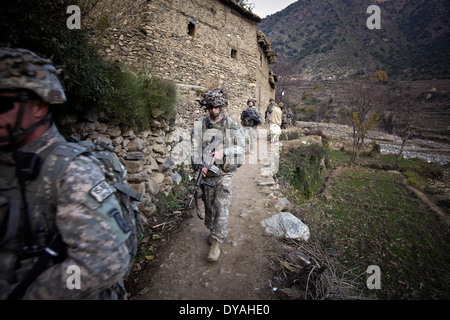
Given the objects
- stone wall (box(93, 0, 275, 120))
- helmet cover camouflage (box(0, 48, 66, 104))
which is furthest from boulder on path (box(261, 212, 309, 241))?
stone wall (box(93, 0, 275, 120))

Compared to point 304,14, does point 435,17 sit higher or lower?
lower

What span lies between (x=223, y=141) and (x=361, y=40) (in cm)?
9669

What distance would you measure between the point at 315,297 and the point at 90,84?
3.77 metres

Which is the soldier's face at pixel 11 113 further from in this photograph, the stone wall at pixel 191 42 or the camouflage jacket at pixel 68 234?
the stone wall at pixel 191 42

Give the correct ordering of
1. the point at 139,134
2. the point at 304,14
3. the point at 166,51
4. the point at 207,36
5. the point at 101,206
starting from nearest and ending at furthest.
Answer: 1. the point at 101,206
2. the point at 139,134
3. the point at 166,51
4. the point at 207,36
5. the point at 304,14

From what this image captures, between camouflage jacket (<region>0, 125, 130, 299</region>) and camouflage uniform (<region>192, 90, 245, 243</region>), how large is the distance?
6.43 feet

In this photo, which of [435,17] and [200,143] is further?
[435,17]

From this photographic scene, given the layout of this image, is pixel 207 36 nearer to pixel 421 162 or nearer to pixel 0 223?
pixel 0 223

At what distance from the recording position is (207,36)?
440 inches

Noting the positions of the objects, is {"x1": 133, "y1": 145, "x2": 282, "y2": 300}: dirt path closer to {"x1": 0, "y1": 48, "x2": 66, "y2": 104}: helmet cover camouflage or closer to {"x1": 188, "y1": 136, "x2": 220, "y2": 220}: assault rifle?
{"x1": 188, "y1": 136, "x2": 220, "y2": 220}: assault rifle

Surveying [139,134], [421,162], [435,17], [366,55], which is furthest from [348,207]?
[435,17]

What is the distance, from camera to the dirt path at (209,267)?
2.43m

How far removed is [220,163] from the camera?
3014 mm
